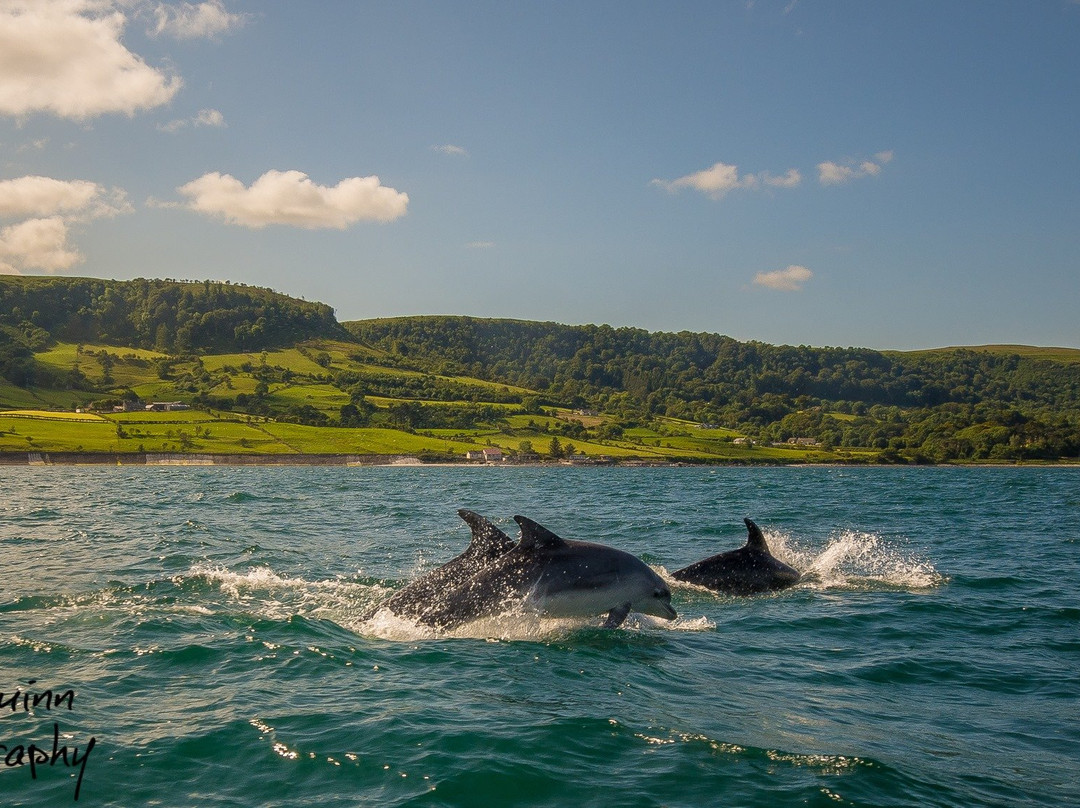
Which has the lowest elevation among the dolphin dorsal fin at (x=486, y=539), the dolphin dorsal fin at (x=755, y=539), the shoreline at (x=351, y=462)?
the shoreline at (x=351, y=462)

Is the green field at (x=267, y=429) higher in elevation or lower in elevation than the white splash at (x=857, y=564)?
lower

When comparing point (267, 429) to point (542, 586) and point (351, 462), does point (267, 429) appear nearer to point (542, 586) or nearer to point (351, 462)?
point (351, 462)

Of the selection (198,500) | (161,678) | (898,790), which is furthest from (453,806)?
(198,500)

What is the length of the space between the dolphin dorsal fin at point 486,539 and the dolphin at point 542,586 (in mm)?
162

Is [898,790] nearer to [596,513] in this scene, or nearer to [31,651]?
[31,651]

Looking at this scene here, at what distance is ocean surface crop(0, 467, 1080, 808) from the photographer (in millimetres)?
8023

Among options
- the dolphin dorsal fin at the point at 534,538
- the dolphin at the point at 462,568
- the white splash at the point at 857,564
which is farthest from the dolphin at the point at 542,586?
the white splash at the point at 857,564

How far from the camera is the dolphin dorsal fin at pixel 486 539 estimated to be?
14320 millimetres

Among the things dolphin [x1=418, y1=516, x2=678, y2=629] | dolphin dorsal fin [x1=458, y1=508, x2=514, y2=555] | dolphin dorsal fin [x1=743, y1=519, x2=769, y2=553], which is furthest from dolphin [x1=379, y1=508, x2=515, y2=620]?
dolphin dorsal fin [x1=743, y1=519, x2=769, y2=553]

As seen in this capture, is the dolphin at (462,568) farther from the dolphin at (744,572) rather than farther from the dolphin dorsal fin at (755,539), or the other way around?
the dolphin dorsal fin at (755,539)

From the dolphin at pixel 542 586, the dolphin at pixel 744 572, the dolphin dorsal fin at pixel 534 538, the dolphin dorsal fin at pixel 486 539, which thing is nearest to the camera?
the dolphin at pixel 542 586

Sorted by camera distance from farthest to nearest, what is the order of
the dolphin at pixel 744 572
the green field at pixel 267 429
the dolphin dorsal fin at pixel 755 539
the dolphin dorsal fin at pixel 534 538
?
1. the green field at pixel 267 429
2. the dolphin dorsal fin at pixel 755 539
3. the dolphin at pixel 744 572
4. the dolphin dorsal fin at pixel 534 538

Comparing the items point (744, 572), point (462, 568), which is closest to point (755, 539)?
point (744, 572)

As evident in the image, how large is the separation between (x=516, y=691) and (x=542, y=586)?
306cm
